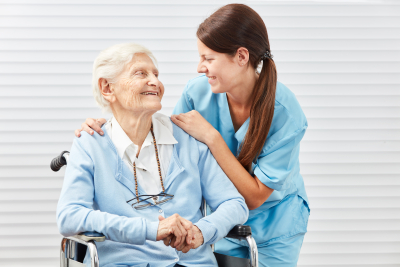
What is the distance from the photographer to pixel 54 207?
8.56 ft

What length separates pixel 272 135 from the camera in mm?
1660

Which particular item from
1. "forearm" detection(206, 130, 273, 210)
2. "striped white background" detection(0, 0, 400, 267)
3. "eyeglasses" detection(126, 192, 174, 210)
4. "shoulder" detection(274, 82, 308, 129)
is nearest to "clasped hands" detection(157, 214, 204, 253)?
"eyeglasses" detection(126, 192, 174, 210)

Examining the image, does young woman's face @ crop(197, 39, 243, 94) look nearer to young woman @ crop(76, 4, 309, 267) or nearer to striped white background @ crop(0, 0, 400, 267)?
young woman @ crop(76, 4, 309, 267)

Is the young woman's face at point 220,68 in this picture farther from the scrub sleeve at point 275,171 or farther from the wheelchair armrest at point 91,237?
the wheelchair armrest at point 91,237

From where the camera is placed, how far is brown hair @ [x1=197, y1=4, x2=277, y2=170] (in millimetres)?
1541

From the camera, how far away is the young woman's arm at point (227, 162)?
1.59m

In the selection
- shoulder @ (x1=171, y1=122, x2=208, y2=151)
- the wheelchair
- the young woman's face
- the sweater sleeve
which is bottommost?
the wheelchair

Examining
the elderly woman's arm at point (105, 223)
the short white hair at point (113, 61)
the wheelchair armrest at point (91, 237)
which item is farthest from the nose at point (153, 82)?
the wheelchair armrest at point (91, 237)

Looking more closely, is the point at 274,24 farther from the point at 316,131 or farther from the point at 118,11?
the point at 118,11

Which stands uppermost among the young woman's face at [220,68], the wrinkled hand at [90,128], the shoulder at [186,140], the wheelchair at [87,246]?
the young woman's face at [220,68]

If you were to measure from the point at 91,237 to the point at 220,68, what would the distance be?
2.73ft

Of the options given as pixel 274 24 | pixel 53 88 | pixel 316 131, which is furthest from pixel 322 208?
pixel 53 88

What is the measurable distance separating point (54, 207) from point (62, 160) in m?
1.22

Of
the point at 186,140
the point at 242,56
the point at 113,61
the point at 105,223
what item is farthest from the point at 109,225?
the point at 242,56
